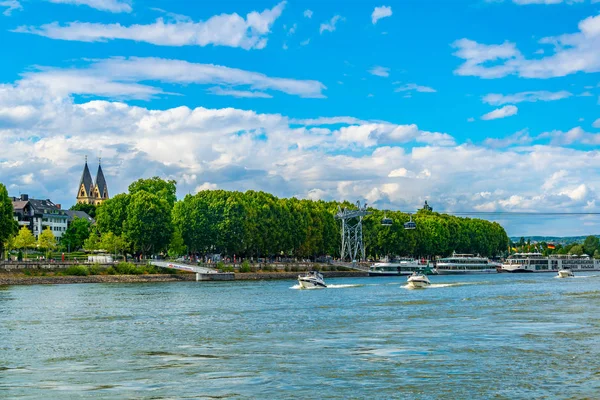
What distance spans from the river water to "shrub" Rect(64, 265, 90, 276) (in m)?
46.1

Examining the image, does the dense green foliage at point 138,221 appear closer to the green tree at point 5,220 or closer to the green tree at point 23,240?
the green tree at point 23,240

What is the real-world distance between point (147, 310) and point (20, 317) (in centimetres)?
1107

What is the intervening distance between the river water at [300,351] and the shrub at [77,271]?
4607 centimetres

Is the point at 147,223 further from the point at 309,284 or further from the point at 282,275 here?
the point at 309,284

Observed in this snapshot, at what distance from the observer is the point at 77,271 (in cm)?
12562

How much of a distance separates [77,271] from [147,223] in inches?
883

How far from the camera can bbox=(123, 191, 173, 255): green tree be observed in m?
146

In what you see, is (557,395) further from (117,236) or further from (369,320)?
(117,236)


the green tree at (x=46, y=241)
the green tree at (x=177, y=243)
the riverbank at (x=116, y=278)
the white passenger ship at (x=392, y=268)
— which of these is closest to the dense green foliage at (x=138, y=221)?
the green tree at (x=177, y=243)

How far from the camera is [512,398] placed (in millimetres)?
31516

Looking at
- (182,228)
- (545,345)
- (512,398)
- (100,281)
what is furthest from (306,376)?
(182,228)

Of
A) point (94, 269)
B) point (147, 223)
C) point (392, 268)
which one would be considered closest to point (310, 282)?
point (94, 269)

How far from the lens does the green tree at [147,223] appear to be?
14575cm

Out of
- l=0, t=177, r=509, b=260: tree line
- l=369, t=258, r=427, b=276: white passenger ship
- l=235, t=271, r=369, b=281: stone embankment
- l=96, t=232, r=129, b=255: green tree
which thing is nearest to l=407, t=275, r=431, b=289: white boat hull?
l=235, t=271, r=369, b=281: stone embankment
